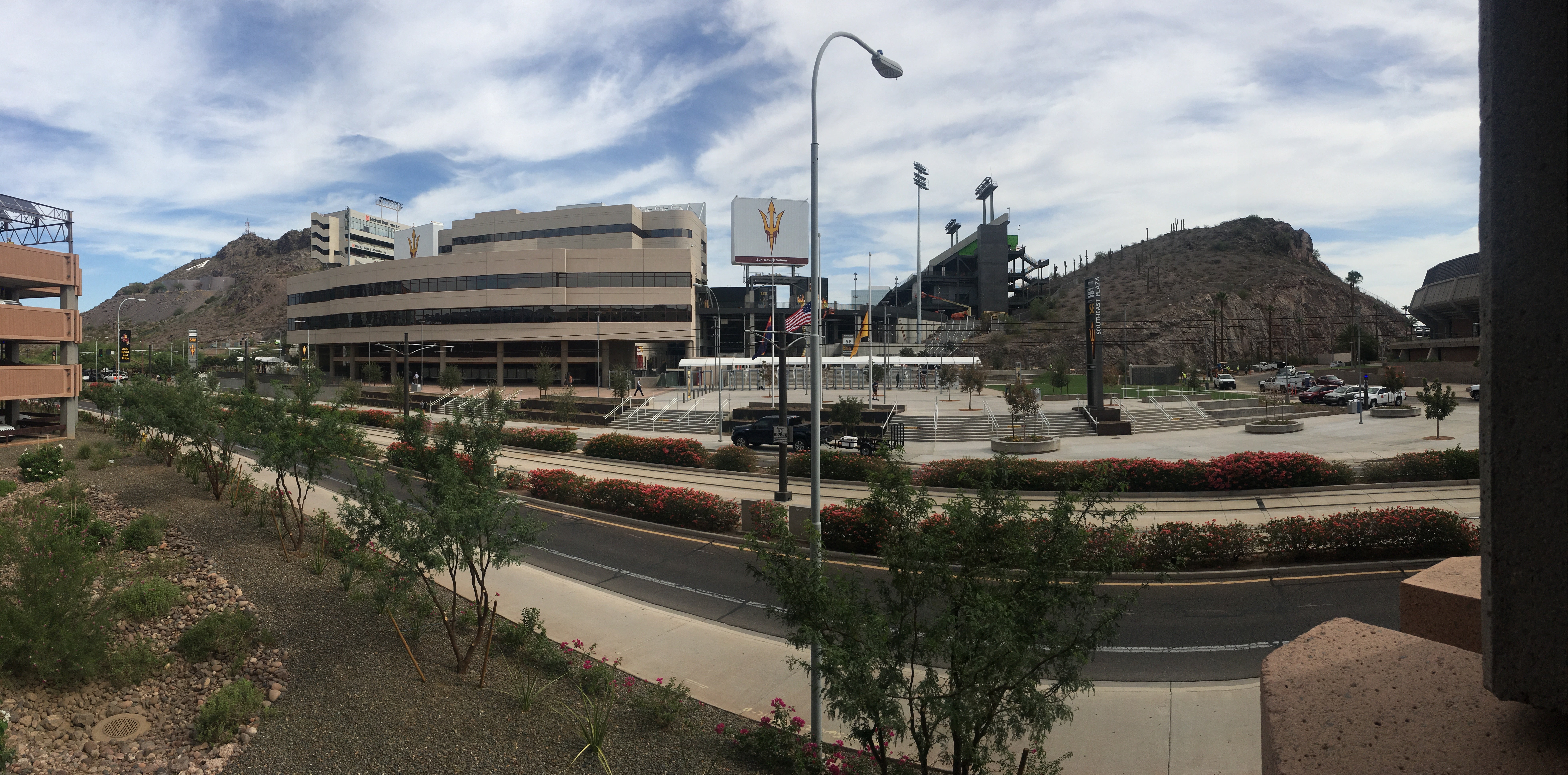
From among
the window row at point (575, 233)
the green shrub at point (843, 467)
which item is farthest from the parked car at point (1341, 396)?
the window row at point (575, 233)

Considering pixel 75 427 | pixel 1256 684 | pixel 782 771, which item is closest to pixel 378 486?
pixel 782 771

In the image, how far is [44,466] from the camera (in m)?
21.6

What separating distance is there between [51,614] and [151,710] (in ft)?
5.02

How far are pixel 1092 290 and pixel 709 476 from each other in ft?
84.4

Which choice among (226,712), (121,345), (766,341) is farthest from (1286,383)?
(121,345)

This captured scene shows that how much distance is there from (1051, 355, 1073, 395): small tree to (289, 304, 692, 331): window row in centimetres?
3846

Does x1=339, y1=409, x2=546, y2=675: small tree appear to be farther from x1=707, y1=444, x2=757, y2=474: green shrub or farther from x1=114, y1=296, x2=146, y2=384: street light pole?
x1=114, y1=296, x2=146, y2=384: street light pole

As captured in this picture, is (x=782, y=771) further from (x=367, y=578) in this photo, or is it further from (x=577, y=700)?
(x=367, y=578)

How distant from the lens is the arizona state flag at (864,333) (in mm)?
66375

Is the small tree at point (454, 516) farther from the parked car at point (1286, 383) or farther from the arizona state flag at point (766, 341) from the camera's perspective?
the parked car at point (1286, 383)

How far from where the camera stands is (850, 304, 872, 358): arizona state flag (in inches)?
2613

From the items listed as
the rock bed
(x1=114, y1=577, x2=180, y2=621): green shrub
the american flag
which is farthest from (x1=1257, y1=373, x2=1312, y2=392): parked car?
(x1=114, y1=577, x2=180, y2=621): green shrub

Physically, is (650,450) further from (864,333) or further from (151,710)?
(864,333)

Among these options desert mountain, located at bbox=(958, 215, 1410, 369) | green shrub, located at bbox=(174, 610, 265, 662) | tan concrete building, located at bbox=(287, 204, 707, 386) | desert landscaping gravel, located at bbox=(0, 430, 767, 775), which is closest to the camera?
desert landscaping gravel, located at bbox=(0, 430, 767, 775)
